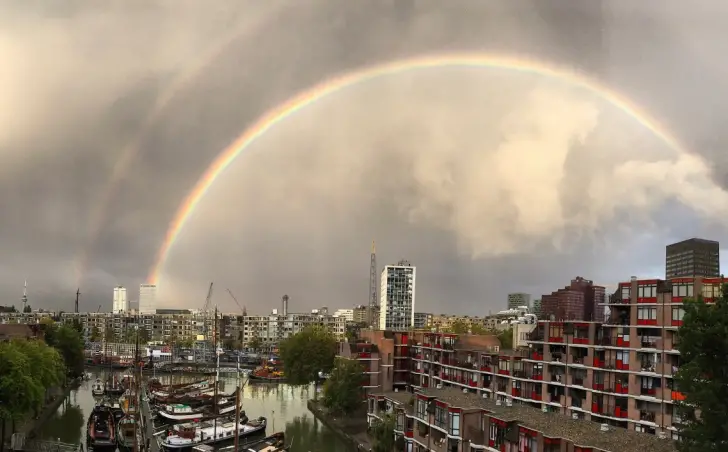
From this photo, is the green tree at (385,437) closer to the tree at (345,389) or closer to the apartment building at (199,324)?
the tree at (345,389)

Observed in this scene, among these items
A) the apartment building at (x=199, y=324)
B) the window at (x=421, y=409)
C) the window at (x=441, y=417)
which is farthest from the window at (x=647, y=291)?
the apartment building at (x=199, y=324)

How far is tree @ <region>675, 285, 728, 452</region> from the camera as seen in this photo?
46.4 ft

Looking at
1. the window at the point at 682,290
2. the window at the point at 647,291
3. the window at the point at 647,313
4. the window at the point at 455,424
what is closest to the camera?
the window at the point at 455,424

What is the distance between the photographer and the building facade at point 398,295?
15900cm

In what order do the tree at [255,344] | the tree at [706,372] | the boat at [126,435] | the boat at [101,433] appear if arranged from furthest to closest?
1. the tree at [255,344]
2. the boat at [126,435]
3. the boat at [101,433]
4. the tree at [706,372]

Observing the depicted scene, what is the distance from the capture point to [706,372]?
14.6m

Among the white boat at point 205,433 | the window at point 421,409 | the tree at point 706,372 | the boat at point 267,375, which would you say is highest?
the tree at point 706,372

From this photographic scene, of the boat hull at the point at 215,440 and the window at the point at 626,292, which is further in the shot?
the boat hull at the point at 215,440

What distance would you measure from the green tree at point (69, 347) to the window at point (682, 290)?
2086 inches

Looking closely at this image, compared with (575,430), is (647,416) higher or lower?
lower

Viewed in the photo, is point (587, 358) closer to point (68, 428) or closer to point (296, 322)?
point (68, 428)

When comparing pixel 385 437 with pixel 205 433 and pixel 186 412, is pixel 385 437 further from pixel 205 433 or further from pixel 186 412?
pixel 186 412

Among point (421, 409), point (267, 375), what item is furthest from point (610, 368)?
point (267, 375)

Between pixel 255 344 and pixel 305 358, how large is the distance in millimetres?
70520
